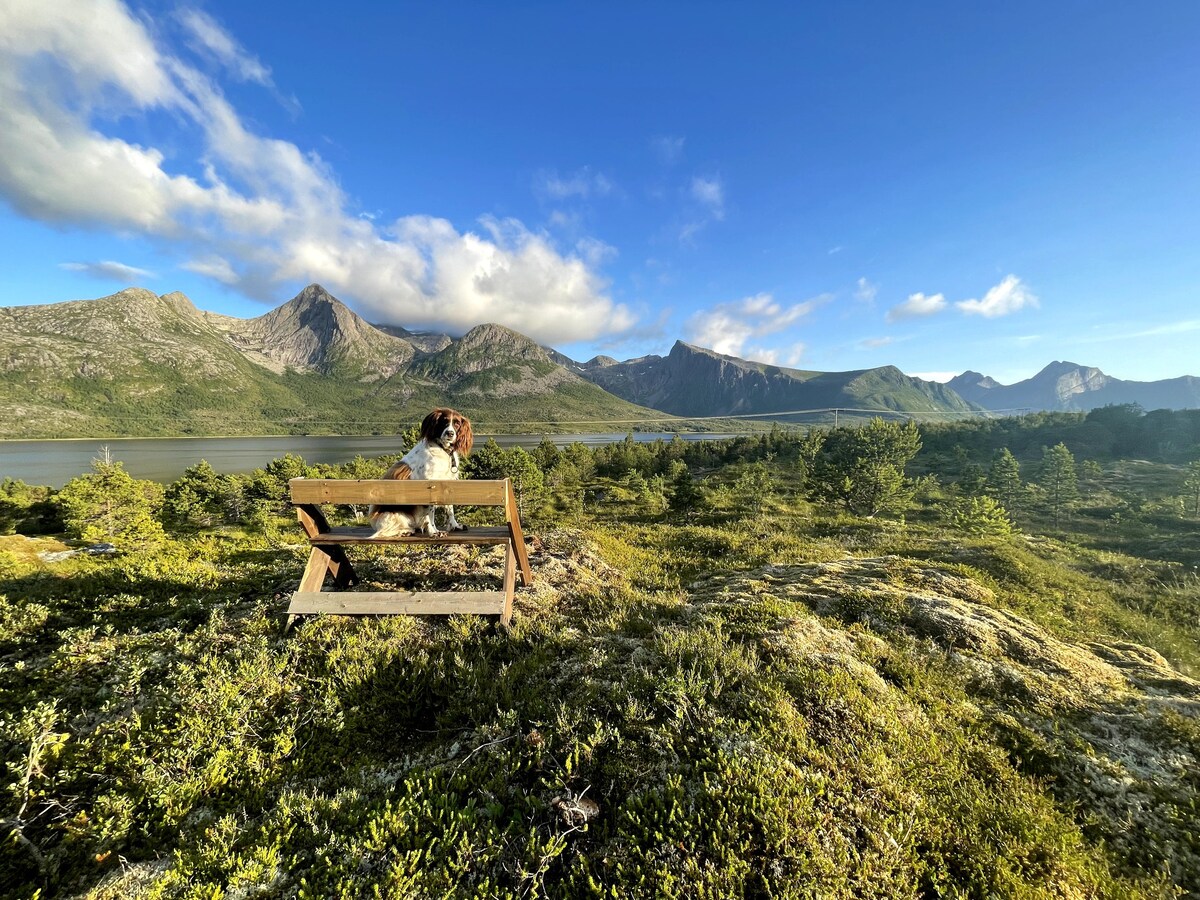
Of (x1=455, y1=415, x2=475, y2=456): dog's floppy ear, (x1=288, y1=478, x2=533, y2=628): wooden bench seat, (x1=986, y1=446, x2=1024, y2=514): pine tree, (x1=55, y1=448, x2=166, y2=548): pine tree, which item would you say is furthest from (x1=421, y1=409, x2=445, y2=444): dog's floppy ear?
(x1=986, y1=446, x2=1024, y2=514): pine tree

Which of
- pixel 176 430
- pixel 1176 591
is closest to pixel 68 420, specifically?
pixel 176 430

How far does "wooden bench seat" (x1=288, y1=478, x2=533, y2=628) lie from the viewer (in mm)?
4742

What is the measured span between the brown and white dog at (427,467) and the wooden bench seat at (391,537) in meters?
0.25

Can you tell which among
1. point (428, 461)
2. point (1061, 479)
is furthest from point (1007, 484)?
point (428, 461)

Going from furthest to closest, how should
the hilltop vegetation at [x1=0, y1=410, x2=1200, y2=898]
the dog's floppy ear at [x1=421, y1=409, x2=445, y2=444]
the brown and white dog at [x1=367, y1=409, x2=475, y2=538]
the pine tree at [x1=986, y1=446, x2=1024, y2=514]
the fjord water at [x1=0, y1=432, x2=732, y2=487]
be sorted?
the fjord water at [x1=0, y1=432, x2=732, y2=487] → the pine tree at [x1=986, y1=446, x2=1024, y2=514] → the dog's floppy ear at [x1=421, y1=409, x2=445, y2=444] → the brown and white dog at [x1=367, y1=409, x2=475, y2=538] → the hilltop vegetation at [x1=0, y1=410, x2=1200, y2=898]

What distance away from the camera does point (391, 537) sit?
533 centimetres

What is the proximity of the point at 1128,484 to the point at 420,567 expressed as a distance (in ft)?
250

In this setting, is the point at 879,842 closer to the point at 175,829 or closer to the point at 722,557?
the point at 175,829

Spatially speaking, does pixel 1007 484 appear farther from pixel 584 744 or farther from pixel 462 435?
pixel 584 744

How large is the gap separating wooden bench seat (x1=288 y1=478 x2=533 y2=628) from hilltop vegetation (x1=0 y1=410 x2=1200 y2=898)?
0.31m

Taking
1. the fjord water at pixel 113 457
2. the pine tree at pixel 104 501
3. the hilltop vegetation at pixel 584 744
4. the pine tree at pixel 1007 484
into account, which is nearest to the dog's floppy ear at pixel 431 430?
the hilltop vegetation at pixel 584 744

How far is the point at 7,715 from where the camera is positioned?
135 inches

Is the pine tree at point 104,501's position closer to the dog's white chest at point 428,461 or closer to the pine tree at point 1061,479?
the dog's white chest at point 428,461

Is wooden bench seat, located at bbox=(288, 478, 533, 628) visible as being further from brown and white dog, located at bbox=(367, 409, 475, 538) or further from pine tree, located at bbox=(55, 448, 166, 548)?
pine tree, located at bbox=(55, 448, 166, 548)
